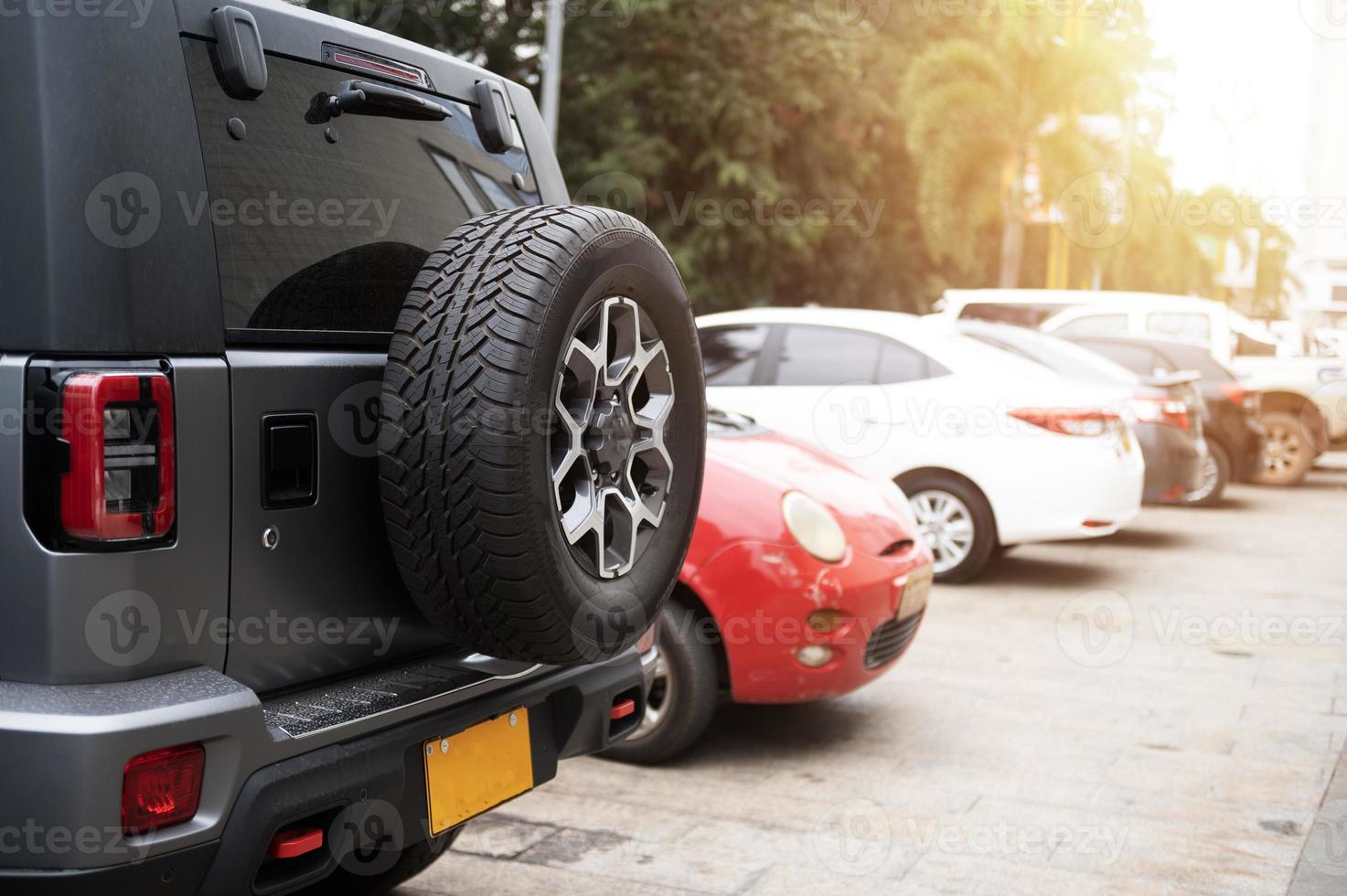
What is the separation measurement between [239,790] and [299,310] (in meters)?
0.88

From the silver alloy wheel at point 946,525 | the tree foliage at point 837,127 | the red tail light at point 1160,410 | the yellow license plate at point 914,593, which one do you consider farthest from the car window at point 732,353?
the tree foliage at point 837,127

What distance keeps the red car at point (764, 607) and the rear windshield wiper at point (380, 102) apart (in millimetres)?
1994

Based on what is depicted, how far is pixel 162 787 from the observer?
2195 millimetres

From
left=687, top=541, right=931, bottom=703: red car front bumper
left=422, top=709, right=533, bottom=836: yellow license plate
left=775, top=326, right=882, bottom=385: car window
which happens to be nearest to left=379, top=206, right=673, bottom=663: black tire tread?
left=422, top=709, right=533, bottom=836: yellow license plate

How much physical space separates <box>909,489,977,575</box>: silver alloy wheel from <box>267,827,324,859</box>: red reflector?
628 cm

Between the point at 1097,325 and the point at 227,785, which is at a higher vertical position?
the point at 1097,325

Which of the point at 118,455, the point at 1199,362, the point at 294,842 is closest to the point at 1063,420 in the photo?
the point at 1199,362

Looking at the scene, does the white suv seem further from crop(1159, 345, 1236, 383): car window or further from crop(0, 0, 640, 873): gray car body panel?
crop(0, 0, 640, 873): gray car body panel

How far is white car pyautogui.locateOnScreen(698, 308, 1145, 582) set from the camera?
818cm

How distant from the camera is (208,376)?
2.34m

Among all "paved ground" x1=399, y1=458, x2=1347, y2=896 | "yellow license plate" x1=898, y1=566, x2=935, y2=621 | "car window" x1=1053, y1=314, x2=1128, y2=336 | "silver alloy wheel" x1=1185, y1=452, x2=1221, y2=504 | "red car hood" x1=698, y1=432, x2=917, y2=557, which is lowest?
"paved ground" x1=399, y1=458, x2=1347, y2=896

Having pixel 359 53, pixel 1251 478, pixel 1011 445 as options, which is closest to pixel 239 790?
pixel 359 53

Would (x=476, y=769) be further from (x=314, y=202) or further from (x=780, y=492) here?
(x=780, y=492)

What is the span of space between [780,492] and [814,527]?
167 mm
